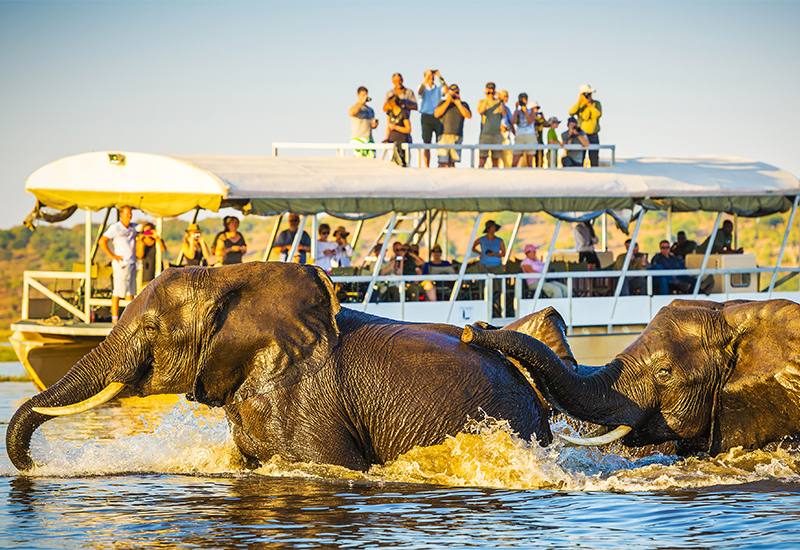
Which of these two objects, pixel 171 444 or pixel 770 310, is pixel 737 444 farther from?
pixel 171 444

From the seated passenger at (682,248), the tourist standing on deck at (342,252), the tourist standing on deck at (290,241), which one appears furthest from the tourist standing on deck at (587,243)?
the tourist standing on deck at (290,241)

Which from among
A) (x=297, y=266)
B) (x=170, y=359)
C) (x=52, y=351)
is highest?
(x=297, y=266)

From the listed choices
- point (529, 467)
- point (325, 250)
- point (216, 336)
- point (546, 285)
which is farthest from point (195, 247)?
point (529, 467)

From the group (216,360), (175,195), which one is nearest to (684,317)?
(216,360)

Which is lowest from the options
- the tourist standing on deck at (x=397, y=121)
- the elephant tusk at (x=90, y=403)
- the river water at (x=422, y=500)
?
the river water at (x=422, y=500)

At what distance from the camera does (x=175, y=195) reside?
16625 millimetres

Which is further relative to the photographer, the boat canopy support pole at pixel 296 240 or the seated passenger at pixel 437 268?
the seated passenger at pixel 437 268

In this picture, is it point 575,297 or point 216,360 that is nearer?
point 216,360

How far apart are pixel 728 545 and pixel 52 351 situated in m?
12.7

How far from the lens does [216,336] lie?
23.4 feet

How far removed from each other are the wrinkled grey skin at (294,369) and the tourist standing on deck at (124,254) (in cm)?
953

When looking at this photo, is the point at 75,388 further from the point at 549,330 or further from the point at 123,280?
the point at 123,280

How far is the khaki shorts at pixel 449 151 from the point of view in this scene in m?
19.5

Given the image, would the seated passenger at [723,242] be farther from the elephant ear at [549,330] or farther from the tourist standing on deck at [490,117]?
the elephant ear at [549,330]
